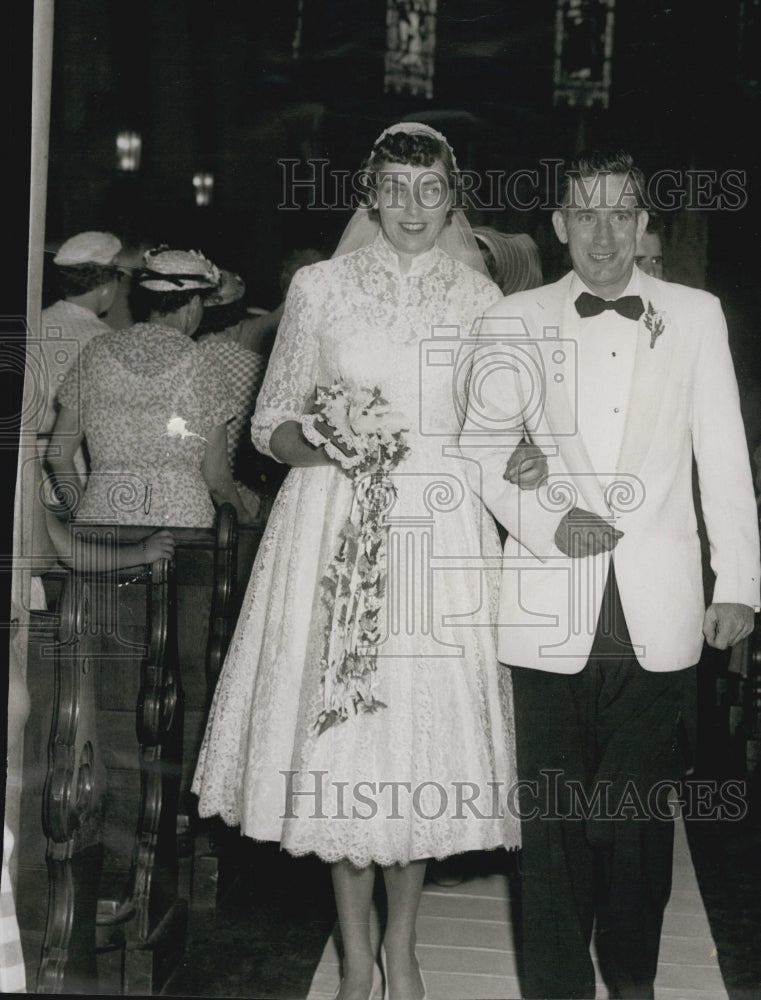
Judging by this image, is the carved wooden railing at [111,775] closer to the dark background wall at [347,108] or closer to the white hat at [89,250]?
the white hat at [89,250]

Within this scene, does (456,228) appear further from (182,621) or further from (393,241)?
(182,621)

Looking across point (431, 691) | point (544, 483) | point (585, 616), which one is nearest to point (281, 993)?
point (431, 691)

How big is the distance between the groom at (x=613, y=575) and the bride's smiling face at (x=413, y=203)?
278 mm

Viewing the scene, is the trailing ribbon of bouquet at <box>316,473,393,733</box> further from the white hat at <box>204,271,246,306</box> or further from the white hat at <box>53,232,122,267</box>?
the white hat at <box>53,232,122,267</box>

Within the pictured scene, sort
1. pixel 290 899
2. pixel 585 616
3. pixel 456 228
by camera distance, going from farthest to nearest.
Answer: pixel 290 899, pixel 456 228, pixel 585 616

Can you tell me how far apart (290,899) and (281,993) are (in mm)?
260

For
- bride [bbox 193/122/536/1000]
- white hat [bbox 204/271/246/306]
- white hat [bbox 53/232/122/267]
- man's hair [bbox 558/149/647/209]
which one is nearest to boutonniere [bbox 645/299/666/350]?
man's hair [bbox 558/149/647/209]

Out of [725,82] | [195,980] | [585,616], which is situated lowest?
[195,980]

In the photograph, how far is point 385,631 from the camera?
2.71m

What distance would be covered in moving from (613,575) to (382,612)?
52 centimetres

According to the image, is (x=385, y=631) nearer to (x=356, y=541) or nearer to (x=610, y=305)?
(x=356, y=541)

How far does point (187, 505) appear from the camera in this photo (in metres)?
3.13

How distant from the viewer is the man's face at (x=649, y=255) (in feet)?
→ 8.75

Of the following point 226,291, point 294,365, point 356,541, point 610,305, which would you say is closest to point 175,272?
point 226,291
